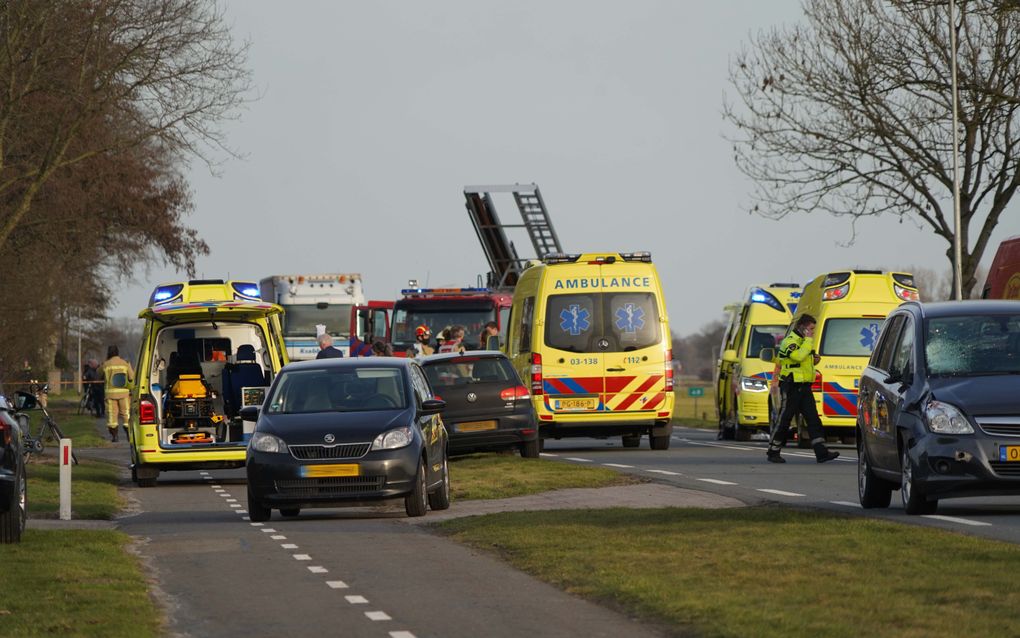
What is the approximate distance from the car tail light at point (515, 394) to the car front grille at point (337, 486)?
9.13 meters

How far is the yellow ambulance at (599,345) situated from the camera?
29562 millimetres

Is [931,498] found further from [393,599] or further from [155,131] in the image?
[155,131]

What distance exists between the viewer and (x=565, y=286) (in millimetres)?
29703

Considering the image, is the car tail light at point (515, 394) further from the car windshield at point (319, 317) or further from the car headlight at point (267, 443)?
the car windshield at point (319, 317)

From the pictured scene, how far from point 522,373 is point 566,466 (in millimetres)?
5630

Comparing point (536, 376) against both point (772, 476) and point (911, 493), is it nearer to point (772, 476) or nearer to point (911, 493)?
point (772, 476)

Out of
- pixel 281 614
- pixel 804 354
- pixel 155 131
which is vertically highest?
pixel 155 131

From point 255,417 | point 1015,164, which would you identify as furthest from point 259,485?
point 1015,164

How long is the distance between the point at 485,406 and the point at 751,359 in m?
8.13

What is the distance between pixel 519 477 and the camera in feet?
76.6

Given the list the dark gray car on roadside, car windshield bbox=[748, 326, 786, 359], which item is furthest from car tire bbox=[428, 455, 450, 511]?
car windshield bbox=[748, 326, 786, 359]

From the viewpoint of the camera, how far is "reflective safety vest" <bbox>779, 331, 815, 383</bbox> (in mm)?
25688

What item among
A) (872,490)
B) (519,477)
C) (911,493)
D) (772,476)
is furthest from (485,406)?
(911,493)

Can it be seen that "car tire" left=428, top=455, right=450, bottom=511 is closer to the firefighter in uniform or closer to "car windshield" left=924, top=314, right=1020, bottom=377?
"car windshield" left=924, top=314, right=1020, bottom=377
